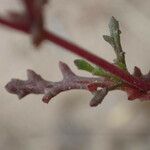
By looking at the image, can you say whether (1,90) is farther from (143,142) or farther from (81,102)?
(143,142)

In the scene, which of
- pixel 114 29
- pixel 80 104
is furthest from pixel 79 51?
pixel 80 104

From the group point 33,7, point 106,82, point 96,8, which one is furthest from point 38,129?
point 33,7

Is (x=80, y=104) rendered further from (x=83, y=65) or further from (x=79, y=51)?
(x=79, y=51)

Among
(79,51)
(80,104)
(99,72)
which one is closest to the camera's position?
(79,51)

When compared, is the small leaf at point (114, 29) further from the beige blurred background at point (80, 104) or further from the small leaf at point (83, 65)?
the beige blurred background at point (80, 104)

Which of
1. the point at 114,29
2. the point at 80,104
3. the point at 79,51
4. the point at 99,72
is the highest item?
the point at 80,104

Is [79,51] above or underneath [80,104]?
underneath

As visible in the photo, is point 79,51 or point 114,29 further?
point 114,29

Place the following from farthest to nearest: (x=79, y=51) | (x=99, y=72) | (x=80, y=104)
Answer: (x=80, y=104) < (x=99, y=72) < (x=79, y=51)
